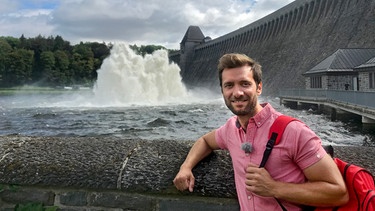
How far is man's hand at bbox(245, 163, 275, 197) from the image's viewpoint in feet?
4.91

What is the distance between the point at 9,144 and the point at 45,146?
22 cm

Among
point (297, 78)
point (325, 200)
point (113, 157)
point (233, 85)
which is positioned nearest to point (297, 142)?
point (325, 200)

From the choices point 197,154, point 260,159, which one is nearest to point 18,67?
point 197,154

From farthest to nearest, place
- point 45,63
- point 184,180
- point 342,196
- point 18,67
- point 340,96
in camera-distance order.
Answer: point 45,63, point 18,67, point 340,96, point 184,180, point 342,196

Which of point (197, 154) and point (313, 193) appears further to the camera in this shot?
point (197, 154)

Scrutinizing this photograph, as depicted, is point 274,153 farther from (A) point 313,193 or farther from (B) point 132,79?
(B) point 132,79

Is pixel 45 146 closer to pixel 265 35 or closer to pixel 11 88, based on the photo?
pixel 265 35

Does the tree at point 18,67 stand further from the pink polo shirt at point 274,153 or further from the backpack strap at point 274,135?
the backpack strap at point 274,135

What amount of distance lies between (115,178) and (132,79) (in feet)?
145

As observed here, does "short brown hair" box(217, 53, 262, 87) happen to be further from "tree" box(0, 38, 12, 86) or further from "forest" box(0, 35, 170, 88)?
"tree" box(0, 38, 12, 86)

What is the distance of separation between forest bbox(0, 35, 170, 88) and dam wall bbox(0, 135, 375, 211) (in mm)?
90592

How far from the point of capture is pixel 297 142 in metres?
1.45

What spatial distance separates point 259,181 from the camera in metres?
1.51

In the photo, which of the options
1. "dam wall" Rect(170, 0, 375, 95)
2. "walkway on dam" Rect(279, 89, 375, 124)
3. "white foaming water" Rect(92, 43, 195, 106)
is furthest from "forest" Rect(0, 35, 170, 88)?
"walkway on dam" Rect(279, 89, 375, 124)
